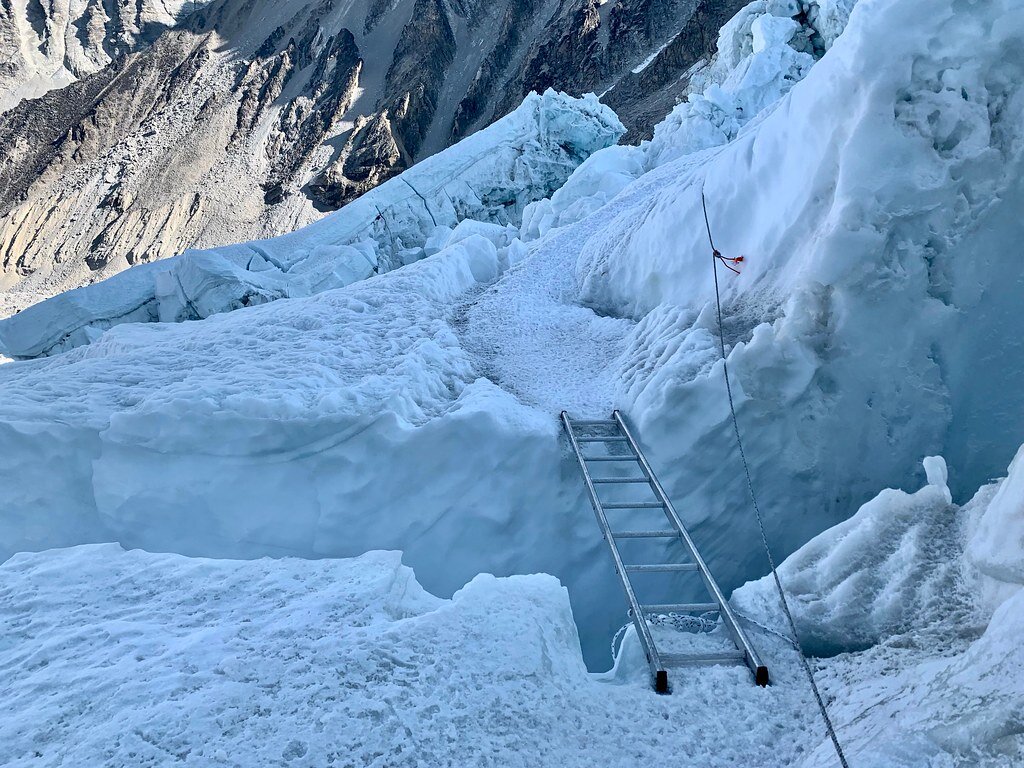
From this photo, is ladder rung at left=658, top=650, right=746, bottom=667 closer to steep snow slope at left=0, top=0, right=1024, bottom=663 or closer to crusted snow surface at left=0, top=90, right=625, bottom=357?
steep snow slope at left=0, top=0, right=1024, bottom=663

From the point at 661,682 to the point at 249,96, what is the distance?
1784 inches

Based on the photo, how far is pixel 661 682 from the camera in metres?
3.15

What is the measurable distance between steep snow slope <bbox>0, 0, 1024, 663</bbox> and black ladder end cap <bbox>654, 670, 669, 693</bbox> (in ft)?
6.61

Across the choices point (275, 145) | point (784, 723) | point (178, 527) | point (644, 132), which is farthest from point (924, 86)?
point (275, 145)

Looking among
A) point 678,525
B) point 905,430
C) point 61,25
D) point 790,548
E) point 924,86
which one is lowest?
point 790,548

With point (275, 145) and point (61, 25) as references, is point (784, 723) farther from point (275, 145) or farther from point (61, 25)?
point (61, 25)

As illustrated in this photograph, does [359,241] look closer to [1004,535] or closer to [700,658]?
[700,658]

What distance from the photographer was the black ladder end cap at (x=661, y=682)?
3141mm

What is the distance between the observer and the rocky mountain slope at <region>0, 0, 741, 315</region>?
3550 centimetres

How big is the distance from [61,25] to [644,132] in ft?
126

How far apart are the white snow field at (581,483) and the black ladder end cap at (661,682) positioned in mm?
102

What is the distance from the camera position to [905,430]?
4980 mm

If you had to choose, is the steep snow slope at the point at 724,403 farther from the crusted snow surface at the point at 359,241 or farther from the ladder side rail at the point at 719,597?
the crusted snow surface at the point at 359,241

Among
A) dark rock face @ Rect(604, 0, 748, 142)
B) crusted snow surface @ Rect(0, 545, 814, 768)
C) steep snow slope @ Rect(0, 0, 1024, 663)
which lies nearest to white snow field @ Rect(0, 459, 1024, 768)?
crusted snow surface @ Rect(0, 545, 814, 768)
